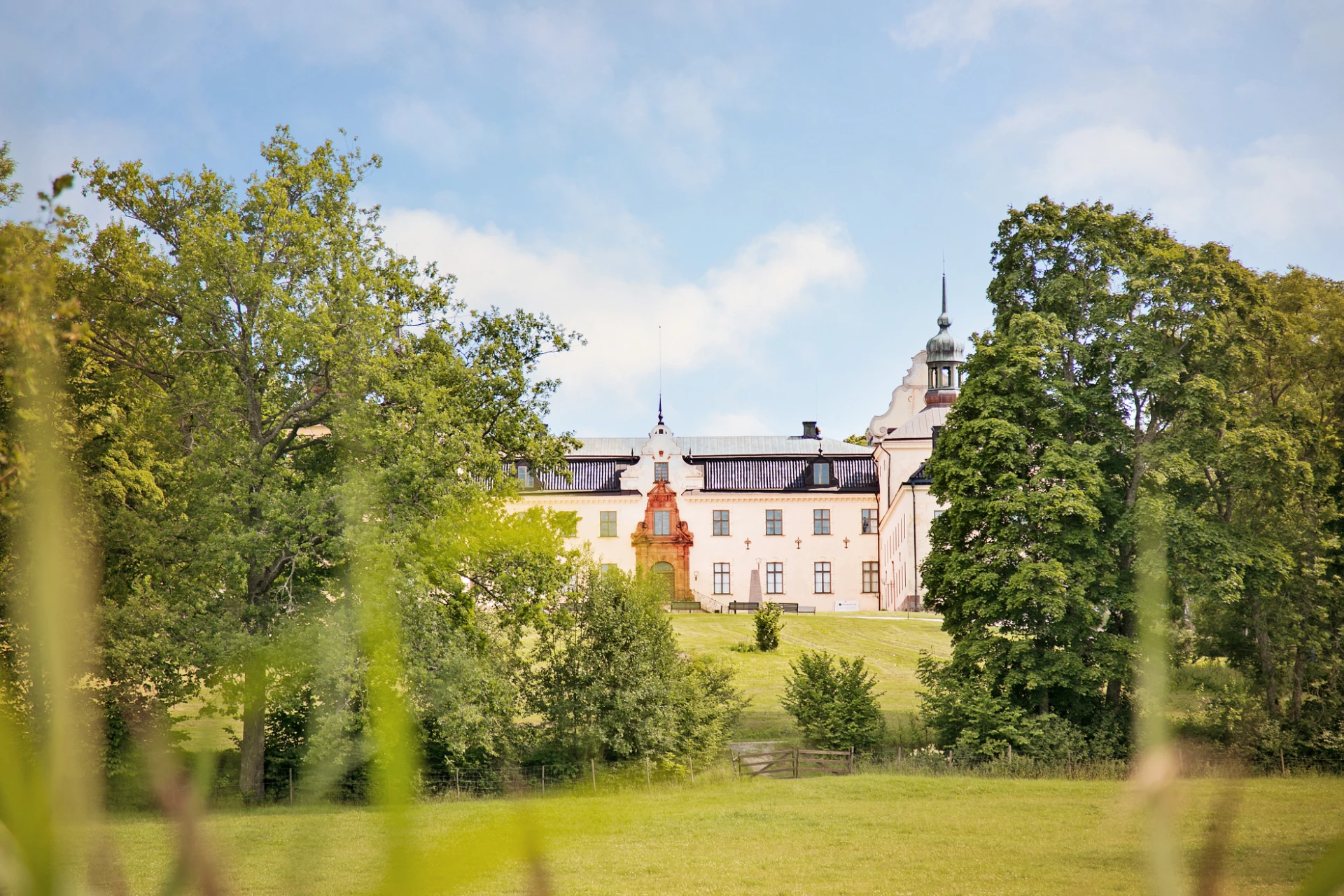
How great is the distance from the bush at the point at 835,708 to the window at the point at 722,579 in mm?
29736

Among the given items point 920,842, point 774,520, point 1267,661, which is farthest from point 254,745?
point 774,520

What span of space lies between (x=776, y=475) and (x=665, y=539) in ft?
22.9

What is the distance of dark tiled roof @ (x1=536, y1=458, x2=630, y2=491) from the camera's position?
58.7m

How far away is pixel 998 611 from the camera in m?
25.2

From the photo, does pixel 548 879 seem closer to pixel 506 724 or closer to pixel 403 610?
pixel 403 610

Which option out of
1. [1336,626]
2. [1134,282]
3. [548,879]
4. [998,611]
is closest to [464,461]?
[998,611]

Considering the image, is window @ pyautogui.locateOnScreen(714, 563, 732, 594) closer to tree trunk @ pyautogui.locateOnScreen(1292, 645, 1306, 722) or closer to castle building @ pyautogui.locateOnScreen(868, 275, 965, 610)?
castle building @ pyautogui.locateOnScreen(868, 275, 965, 610)

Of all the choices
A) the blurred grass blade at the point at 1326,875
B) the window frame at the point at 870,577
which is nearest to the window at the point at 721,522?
the window frame at the point at 870,577

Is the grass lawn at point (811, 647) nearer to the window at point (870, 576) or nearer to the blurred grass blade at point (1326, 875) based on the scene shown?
the window at point (870, 576)

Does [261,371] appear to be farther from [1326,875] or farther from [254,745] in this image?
[1326,875]

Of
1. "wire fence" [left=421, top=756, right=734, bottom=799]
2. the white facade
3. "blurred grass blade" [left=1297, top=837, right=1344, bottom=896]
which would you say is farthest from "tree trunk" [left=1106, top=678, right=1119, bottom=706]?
the white facade

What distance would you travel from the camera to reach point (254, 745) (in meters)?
22.9

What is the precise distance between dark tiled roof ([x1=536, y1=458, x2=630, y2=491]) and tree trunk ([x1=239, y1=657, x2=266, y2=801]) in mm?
35369

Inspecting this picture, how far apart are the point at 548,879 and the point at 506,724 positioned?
84.0 ft
